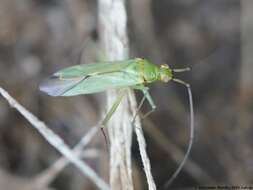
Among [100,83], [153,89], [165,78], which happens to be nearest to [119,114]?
[100,83]

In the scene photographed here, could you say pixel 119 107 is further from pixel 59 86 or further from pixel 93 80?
pixel 59 86

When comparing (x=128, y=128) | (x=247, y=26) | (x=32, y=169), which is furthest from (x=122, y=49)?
(x=247, y=26)

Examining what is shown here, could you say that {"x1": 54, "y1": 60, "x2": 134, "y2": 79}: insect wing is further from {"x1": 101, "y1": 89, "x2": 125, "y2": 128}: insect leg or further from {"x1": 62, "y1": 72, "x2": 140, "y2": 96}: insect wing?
{"x1": 101, "y1": 89, "x2": 125, "y2": 128}: insect leg

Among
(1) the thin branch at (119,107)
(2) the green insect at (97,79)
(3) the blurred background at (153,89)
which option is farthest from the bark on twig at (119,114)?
(3) the blurred background at (153,89)

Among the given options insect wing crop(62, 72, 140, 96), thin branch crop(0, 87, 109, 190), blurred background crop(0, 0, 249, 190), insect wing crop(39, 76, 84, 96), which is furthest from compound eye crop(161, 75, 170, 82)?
thin branch crop(0, 87, 109, 190)

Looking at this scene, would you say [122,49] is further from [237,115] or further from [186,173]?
[237,115]

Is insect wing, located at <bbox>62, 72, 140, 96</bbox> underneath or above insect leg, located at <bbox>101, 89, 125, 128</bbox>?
above
